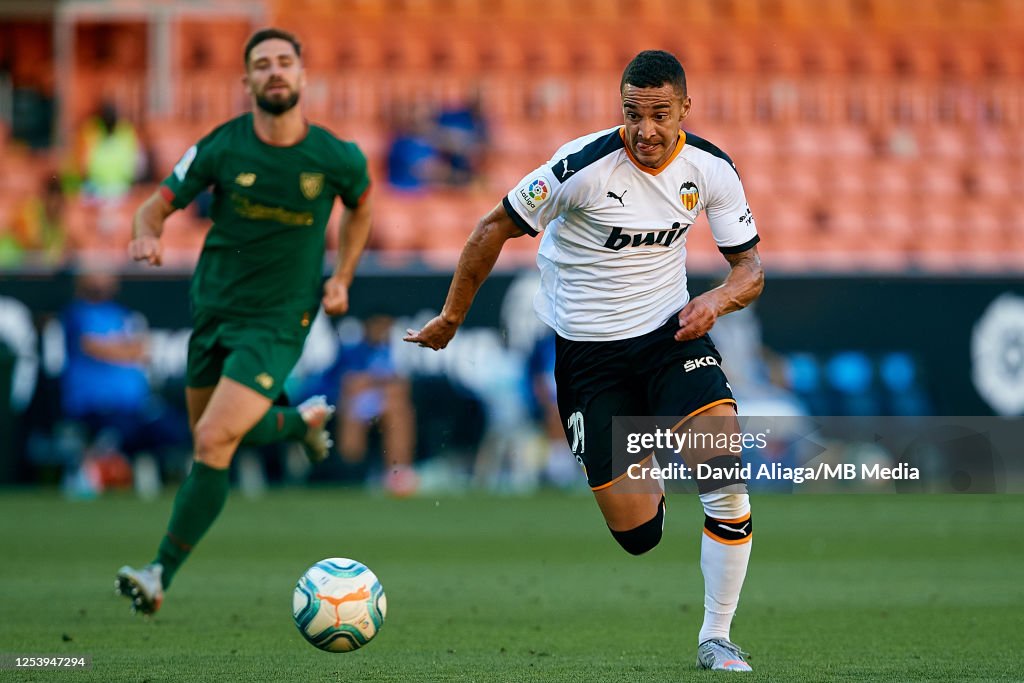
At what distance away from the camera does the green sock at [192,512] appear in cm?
745

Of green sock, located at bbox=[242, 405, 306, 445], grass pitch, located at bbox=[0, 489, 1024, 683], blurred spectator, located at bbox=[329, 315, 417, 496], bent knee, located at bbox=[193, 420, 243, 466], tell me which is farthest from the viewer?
blurred spectator, located at bbox=[329, 315, 417, 496]

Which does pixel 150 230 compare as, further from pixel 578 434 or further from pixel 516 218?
pixel 578 434

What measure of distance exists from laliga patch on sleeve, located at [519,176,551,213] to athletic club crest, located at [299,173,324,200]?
6.74ft

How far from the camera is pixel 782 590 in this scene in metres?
8.99

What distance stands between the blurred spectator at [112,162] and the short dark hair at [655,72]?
46.3ft

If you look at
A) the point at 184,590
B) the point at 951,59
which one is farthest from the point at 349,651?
the point at 951,59

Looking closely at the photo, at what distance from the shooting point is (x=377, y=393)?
627 inches

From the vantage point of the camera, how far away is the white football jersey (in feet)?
20.8

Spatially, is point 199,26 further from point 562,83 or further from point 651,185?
point 651,185

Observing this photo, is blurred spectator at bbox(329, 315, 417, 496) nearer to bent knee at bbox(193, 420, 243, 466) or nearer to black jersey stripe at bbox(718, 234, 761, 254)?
bent knee at bbox(193, 420, 243, 466)

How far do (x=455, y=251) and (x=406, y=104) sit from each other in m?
2.61

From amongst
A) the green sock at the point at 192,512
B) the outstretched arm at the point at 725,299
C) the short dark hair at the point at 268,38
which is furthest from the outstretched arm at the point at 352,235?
the outstretched arm at the point at 725,299

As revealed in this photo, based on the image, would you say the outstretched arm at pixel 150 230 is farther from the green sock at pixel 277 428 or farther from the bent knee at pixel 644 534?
the bent knee at pixel 644 534
